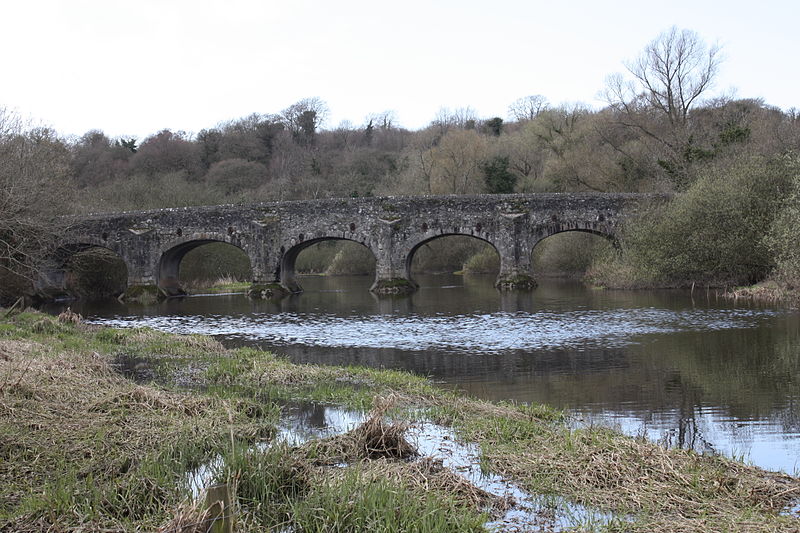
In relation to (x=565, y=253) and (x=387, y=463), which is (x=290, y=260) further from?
(x=387, y=463)

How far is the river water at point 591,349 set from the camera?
763 centimetres

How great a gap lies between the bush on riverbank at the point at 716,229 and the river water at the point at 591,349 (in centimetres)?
149

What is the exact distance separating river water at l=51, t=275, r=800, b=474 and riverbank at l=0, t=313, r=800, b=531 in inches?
45.1

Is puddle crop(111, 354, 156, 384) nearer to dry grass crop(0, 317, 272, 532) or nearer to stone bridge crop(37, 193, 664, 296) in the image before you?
dry grass crop(0, 317, 272, 532)

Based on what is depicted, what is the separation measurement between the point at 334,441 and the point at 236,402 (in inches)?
79.1

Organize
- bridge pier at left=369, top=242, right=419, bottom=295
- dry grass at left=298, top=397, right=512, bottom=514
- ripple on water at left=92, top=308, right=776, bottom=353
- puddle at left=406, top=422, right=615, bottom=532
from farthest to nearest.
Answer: bridge pier at left=369, top=242, right=419, bottom=295 → ripple on water at left=92, top=308, right=776, bottom=353 → dry grass at left=298, top=397, right=512, bottom=514 → puddle at left=406, top=422, right=615, bottom=532

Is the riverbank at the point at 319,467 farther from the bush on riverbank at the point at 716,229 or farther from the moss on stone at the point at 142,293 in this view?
the moss on stone at the point at 142,293

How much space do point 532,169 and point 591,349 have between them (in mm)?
34286

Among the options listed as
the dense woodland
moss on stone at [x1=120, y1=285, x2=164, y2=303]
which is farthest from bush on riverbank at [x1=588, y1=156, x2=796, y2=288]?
moss on stone at [x1=120, y1=285, x2=164, y2=303]

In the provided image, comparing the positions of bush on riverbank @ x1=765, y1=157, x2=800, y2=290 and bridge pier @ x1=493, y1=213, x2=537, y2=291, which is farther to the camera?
bridge pier @ x1=493, y1=213, x2=537, y2=291

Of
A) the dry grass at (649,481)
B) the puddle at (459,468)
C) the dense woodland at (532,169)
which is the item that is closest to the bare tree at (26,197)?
the dense woodland at (532,169)

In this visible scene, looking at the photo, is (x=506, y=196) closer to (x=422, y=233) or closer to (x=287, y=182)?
(x=422, y=233)

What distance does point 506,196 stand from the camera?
30.9m

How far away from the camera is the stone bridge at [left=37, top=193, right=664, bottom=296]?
3036 cm
